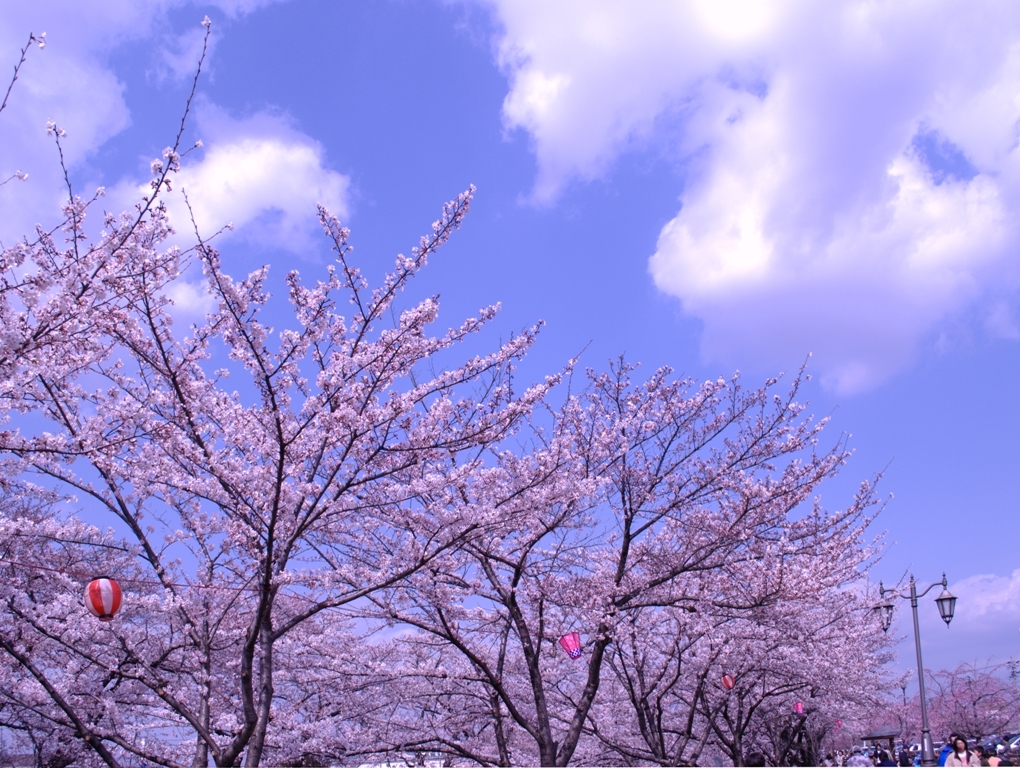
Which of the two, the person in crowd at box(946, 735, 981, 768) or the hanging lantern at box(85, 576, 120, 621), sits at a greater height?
the hanging lantern at box(85, 576, 120, 621)

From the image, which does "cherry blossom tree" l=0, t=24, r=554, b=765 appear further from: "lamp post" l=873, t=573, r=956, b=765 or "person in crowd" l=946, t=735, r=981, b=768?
"lamp post" l=873, t=573, r=956, b=765

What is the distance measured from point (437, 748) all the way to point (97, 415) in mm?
7430

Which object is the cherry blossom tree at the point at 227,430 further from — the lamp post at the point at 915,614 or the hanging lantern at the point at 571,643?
the lamp post at the point at 915,614

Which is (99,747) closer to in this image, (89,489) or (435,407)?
(89,489)

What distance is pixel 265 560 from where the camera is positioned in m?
6.09

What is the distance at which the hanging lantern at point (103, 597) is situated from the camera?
20.6 feet

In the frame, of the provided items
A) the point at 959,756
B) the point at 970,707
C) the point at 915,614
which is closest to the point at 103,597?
the point at 959,756

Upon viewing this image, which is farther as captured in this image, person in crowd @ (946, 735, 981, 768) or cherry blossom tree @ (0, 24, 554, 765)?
person in crowd @ (946, 735, 981, 768)

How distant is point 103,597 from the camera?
6.29 m

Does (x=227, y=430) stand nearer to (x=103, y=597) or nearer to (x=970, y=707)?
(x=103, y=597)

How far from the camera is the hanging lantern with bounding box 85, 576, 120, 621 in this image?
628 cm

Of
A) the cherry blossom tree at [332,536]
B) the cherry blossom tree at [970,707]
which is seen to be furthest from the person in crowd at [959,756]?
the cherry blossom tree at [970,707]

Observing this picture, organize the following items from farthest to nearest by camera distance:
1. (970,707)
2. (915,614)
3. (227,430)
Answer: (970,707) → (915,614) → (227,430)

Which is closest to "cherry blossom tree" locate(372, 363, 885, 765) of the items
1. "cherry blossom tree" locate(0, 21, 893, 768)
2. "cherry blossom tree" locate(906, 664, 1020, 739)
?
"cherry blossom tree" locate(0, 21, 893, 768)
